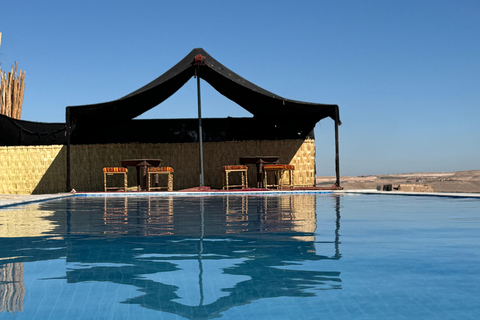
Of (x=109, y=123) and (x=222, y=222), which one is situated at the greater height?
(x=109, y=123)

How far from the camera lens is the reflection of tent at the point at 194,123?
12.6 metres

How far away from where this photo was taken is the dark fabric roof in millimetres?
12008

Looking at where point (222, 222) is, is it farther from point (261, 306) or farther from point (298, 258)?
point (261, 306)

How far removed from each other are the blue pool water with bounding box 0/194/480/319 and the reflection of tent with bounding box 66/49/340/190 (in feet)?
26.0

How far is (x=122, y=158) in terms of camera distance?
13867 millimetres

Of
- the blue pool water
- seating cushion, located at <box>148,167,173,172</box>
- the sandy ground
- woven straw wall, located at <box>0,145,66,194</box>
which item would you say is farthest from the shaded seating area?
the blue pool water

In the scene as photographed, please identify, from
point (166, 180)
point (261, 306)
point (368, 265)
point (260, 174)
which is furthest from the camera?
point (166, 180)

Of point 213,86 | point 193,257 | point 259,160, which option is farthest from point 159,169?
point 193,257

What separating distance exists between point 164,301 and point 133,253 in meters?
1.21

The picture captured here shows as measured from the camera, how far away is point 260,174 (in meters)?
13.1

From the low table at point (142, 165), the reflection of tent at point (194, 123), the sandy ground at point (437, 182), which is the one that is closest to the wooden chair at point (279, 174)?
the reflection of tent at point (194, 123)

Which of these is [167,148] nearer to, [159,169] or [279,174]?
[159,169]

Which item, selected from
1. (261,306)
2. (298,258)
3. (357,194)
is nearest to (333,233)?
(298,258)

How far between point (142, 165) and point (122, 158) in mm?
1511
